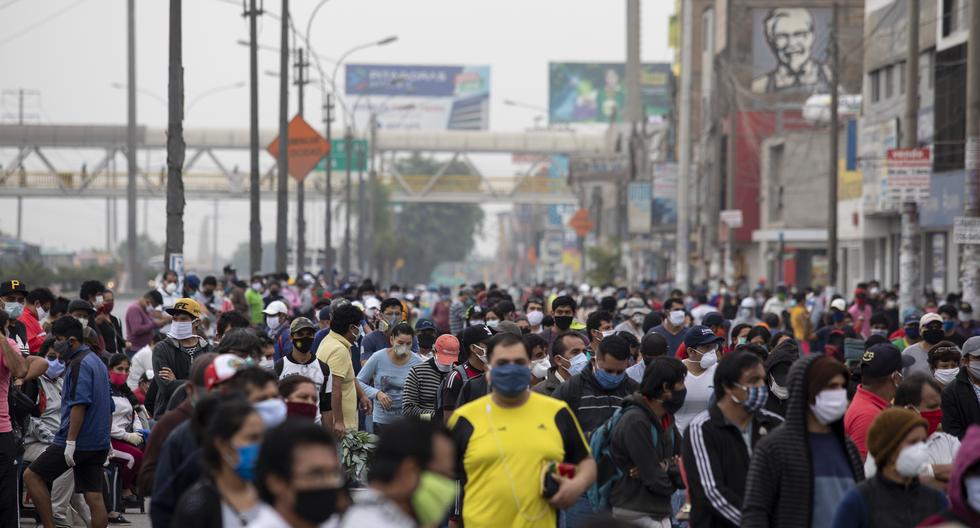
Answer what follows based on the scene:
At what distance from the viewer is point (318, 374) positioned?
39.6 feet

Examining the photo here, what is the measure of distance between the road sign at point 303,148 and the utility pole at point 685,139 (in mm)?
13445

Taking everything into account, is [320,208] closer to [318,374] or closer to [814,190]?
[814,190]

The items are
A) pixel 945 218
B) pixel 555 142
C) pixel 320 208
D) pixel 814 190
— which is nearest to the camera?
pixel 945 218

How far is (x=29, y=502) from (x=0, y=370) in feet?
8.49

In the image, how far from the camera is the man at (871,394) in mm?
8789

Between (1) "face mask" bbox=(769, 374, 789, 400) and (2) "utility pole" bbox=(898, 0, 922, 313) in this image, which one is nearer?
(1) "face mask" bbox=(769, 374, 789, 400)

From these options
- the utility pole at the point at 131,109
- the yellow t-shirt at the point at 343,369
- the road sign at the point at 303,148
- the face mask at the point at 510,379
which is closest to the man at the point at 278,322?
the yellow t-shirt at the point at 343,369

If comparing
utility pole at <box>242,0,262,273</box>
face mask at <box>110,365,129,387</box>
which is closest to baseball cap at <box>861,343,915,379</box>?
face mask at <box>110,365,129,387</box>

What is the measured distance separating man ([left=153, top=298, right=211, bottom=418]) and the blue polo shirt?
0.35m

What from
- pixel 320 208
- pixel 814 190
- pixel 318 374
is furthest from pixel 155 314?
pixel 320 208

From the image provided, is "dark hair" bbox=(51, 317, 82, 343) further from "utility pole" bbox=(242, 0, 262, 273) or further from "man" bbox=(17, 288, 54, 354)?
"utility pole" bbox=(242, 0, 262, 273)

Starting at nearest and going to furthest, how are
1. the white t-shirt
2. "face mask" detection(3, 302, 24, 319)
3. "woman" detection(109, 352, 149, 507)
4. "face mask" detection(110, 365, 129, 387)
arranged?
the white t-shirt < "woman" detection(109, 352, 149, 507) < "face mask" detection(110, 365, 129, 387) < "face mask" detection(3, 302, 24, 319)

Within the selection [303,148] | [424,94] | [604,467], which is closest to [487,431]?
[604,467]

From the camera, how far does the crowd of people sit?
5.59 metres
